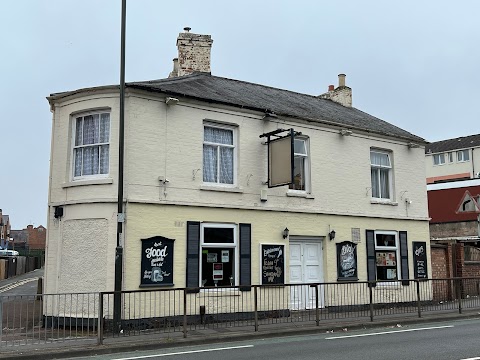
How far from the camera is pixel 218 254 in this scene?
50.2ft

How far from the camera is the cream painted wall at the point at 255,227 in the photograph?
13805mm

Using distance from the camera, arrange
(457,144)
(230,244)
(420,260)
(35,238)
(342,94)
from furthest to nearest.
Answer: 1. (35,238)
2. (457,144)
3. (342,94)
4. (420,260)
5. (230,244)

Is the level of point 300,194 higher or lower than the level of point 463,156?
lower

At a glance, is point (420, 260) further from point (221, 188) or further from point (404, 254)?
point (221, 188)

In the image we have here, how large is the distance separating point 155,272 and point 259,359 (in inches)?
213

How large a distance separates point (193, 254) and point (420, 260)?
31.2 ft

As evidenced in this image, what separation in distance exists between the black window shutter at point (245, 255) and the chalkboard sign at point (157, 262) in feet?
7.45

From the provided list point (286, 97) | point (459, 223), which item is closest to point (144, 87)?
point (286, 97)

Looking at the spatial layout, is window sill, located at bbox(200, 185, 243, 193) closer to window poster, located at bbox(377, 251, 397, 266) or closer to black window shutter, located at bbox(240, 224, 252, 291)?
black window shutter, located at bbox(240, 224, 252, 291)

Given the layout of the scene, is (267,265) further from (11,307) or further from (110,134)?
(11,307)

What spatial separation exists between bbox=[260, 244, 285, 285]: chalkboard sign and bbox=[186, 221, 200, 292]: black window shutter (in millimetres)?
2197

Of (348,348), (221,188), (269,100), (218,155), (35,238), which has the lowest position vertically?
(348,348)

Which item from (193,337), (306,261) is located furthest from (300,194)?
(193,337)

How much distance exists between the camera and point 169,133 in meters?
14.8
